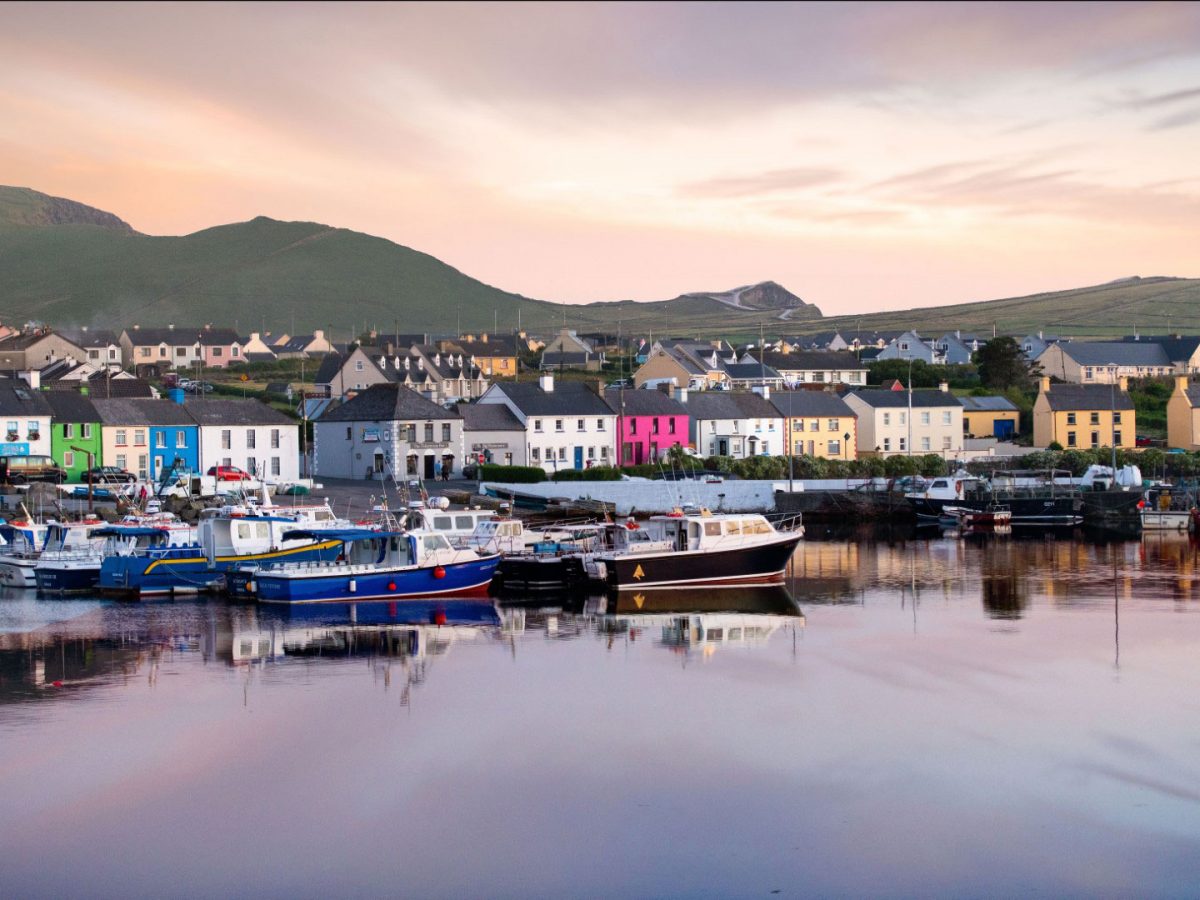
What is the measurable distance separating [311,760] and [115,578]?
68.0ft

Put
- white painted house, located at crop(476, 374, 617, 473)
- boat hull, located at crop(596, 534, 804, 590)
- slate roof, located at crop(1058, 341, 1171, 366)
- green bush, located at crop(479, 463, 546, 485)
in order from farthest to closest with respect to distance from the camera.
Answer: slate roof, located at crop(1058, 341, 1171, 366), white painted house, located at crop(476, 374, 617, 473), green bush, located at crop(479, 463, 546, 485), boat hull, located at crop(596, 534, 804, 590)

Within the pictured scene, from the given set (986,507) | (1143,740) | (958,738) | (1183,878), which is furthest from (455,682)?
(986,507)

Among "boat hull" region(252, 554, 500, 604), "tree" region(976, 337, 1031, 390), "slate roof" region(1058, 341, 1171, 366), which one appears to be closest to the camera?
"boat hull" region(252, 554, 500, 604)

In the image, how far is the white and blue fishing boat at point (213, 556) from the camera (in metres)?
40.0

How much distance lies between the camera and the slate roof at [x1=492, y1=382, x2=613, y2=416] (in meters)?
73.5

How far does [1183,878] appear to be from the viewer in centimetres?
1658

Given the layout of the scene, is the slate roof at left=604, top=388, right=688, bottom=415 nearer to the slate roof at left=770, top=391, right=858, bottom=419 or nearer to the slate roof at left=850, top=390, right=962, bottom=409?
the slate roof at left=770, top=391, right=858, bottom=419

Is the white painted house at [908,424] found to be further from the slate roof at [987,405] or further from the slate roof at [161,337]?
the slate roof at [161,337]

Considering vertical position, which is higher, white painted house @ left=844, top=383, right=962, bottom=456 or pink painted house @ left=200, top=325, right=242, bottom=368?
pink painted house @ left=200, top=325, right=242, bottom=368

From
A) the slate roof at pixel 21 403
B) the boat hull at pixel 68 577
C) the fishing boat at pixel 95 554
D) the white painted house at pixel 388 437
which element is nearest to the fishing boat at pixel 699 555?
the fishing boat at pixel 95 554

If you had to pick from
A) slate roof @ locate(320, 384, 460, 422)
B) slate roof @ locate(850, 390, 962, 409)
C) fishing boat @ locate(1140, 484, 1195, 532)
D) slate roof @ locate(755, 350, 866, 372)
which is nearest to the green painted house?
slate roof @ locate(320, 384, 460, 422)

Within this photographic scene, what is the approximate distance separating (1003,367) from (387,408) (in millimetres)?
54087

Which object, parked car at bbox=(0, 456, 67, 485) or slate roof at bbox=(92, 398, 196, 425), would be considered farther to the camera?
slate roof at bbox=(92, 398, 196, 425)

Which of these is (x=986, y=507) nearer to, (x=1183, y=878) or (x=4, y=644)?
(x=4, y=644)
